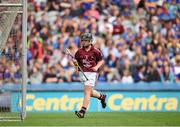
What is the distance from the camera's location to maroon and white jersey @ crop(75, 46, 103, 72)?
15906mm

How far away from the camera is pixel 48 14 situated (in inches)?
1067

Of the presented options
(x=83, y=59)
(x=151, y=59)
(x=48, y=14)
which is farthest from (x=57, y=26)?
(x=83, y=59)

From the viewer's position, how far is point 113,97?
75.2ft

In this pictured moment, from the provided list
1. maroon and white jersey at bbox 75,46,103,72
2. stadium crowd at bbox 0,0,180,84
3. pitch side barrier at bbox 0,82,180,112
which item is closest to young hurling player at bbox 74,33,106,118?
maroon and white jersey at bbox 75,46,103,72

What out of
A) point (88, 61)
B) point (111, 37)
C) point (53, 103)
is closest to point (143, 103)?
point (53, 103)

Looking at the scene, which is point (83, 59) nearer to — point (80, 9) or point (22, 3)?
point (22, 3)

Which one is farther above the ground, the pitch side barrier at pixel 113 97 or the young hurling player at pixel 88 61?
the young hurling player at pixel 88 61

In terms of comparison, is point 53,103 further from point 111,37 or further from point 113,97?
point 111,37

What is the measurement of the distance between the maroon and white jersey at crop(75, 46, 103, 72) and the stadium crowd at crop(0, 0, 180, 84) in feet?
25.6

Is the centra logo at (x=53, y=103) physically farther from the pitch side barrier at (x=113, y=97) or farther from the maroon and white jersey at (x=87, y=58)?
the maroon and white jersey at (x=87, y=58)

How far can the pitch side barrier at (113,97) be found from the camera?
Result: 22.6 metres

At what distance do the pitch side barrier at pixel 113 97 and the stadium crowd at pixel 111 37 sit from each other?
1023 millimetres

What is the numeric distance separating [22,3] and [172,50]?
11.6 metres

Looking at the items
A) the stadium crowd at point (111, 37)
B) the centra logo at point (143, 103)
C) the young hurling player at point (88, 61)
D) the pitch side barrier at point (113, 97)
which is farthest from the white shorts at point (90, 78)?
the stadium crowd at point (111, 37)
